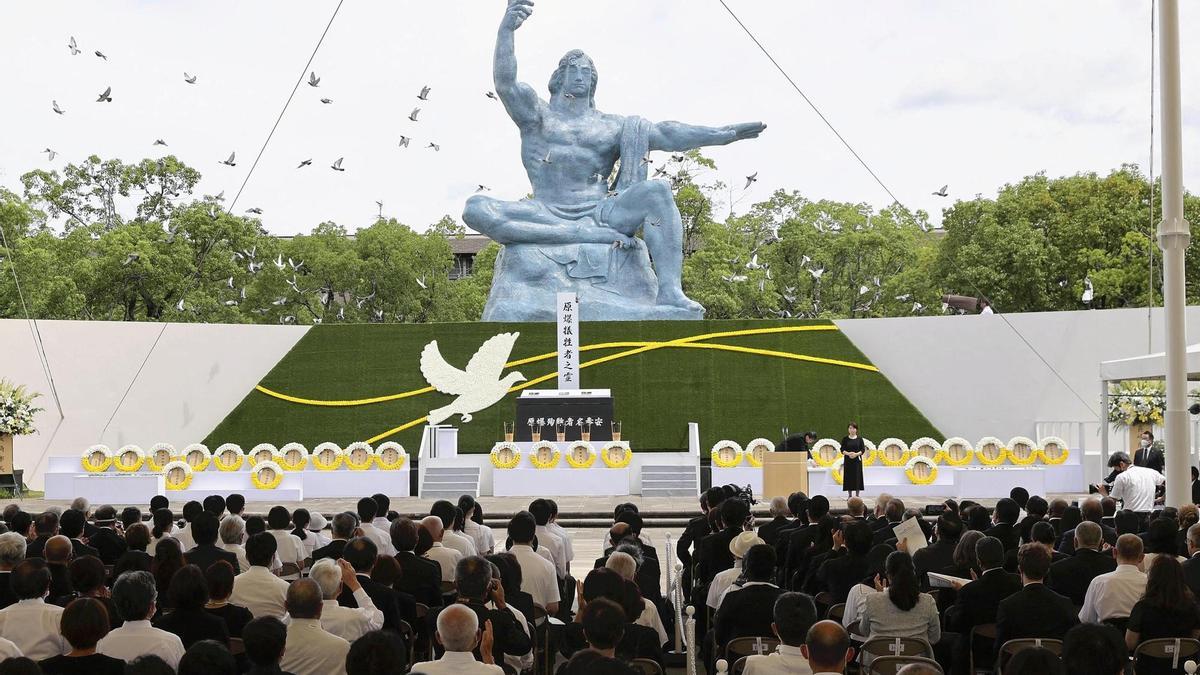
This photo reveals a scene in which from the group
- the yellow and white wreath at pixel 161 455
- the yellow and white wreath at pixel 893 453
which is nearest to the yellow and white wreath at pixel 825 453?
the yellow and white wreath at pixel 893 453

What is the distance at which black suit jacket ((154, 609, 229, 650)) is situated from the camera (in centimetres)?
534

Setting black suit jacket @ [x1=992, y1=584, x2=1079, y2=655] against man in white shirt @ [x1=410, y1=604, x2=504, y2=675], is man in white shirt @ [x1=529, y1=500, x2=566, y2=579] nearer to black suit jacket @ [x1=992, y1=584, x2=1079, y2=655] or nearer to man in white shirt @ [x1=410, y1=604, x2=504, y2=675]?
black suit jacket @ [x1=992, y1=584, x2=1079, y2=655]

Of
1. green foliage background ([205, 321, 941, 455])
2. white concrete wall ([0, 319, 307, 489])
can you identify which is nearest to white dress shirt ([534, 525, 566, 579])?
green foliage background ([205, 321, 941, 455])

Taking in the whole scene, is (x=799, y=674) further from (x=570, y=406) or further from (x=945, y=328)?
(x=945, y=328)

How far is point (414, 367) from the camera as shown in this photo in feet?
83.0

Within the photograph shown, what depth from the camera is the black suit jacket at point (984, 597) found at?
20.2ft

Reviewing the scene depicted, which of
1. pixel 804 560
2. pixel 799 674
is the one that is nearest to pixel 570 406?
pixel 804 560

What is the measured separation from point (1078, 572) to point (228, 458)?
653 inches

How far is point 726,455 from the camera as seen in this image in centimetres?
2081

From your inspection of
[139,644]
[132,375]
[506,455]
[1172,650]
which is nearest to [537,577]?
[139,644]

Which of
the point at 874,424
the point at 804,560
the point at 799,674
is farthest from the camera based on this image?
the point at 874,424

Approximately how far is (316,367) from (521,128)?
645 cm

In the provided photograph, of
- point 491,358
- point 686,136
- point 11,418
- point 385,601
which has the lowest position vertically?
point 385,601

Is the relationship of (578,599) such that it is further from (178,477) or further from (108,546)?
(178,477)
